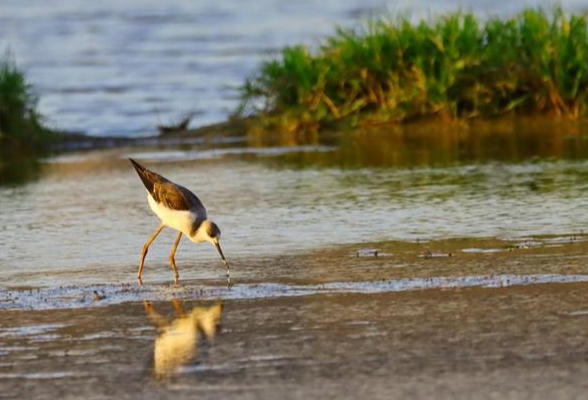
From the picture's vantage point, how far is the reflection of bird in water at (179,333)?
749cm

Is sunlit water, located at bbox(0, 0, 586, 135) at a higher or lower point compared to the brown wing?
higher

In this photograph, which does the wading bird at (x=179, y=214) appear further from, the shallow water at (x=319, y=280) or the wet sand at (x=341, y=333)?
the wet sand at (x=341, y=333)

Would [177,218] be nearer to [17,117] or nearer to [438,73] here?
[438,73]

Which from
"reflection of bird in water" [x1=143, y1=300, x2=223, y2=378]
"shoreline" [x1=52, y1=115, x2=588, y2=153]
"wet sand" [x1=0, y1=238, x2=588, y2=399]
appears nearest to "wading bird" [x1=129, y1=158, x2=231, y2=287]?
"wet sand" [x1=0, y1=238, x2=588, y2=399]

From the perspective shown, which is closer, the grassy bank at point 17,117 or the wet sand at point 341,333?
the wet sand at point 341,333

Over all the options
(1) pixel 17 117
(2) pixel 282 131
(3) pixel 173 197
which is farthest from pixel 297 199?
(1) pixel 17 117

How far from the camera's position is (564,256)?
9.68 metres

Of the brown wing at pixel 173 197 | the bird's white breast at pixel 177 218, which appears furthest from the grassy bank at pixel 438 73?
the bird's white breast at pixel 177 218

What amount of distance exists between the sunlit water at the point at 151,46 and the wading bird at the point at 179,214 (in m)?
7.73

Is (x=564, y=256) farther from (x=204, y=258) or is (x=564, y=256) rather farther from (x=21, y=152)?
(x=21, y=152)

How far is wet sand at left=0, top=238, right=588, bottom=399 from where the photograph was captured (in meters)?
6.98

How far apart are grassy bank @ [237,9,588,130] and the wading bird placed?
6155mm

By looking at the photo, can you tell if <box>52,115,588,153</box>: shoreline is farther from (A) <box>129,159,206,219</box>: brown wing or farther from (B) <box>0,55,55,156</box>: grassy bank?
(A) <box>129,159,206,219</box>: brown wing

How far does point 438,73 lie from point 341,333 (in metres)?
8.47
